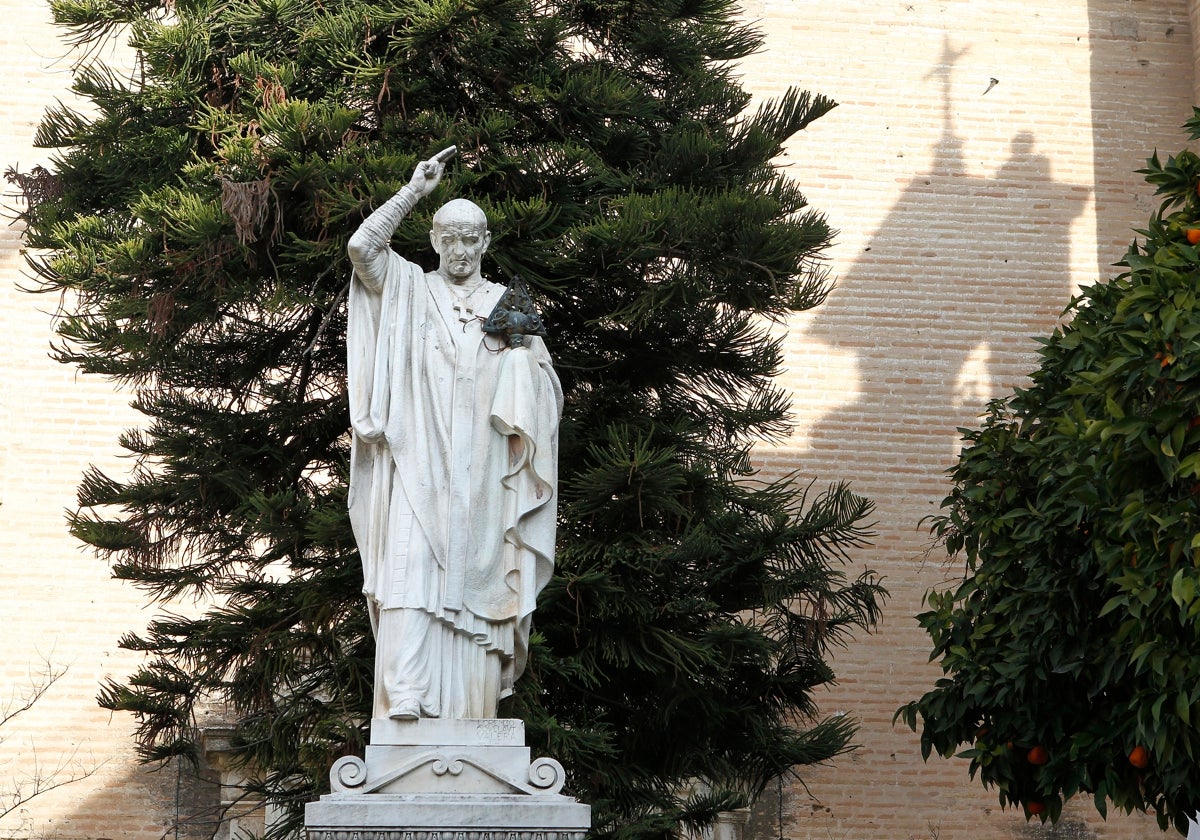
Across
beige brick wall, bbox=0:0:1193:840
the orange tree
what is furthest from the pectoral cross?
beige brick wall, bbox=0:0:1193:840

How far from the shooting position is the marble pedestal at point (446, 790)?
5738 millimetres

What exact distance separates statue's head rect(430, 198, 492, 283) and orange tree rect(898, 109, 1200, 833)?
10.7 ft

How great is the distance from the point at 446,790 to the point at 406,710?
1.00 feet

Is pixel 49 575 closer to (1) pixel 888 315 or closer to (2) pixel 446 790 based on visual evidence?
(1) pixel 888 315

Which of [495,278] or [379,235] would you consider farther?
[495,278]

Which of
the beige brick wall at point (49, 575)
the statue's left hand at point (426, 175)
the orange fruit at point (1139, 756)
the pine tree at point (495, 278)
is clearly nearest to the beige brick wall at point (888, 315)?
the beige brick wall at point (49, 575)

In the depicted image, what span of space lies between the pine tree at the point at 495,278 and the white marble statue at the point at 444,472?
3548 millimetres

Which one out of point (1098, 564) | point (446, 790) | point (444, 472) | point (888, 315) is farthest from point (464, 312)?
point (888, 315)

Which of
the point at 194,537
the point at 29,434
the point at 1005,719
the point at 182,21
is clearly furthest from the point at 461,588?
the point at 29,434

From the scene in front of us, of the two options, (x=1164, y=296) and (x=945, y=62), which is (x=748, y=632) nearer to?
(x=1164, y=296)

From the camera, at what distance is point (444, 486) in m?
6.27

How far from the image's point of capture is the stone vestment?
615cm

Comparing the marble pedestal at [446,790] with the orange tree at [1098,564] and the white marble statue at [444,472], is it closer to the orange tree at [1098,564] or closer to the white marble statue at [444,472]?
the white marble statue at [444,472]

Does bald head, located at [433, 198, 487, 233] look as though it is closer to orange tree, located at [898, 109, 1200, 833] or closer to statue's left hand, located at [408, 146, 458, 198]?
statue's left hand, located at [408, 146, 458, 198]
